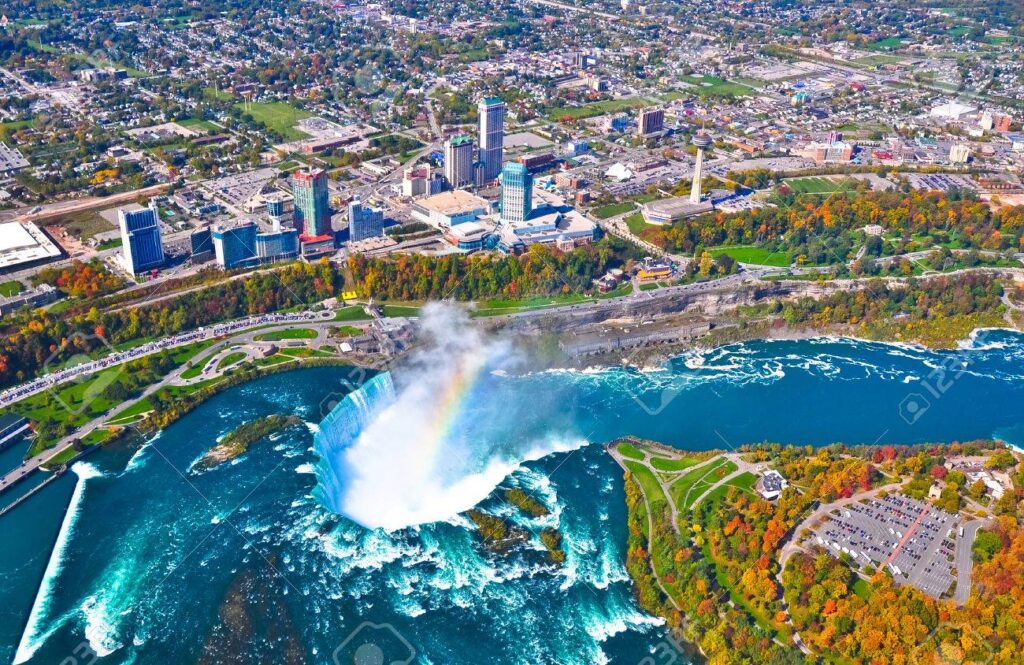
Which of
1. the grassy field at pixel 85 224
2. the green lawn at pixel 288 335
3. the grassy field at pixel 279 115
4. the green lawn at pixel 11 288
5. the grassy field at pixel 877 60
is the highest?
the grassy field at pixel 877 60

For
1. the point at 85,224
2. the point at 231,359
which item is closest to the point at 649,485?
the point at 231,359

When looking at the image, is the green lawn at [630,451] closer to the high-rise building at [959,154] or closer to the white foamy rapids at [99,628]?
the white foamy rapids at [99,628]

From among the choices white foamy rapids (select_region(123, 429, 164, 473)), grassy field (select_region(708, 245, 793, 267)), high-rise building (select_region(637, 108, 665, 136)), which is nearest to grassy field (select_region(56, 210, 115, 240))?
white foamy rapids (select_region(123, 429, 164, 473))

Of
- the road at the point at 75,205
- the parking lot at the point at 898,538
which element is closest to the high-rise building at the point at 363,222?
the road at the point at 75,205

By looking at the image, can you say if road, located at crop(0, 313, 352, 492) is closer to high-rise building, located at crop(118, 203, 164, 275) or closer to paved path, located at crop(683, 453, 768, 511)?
high-rise building, located at crop(118, 203, 164, 275)

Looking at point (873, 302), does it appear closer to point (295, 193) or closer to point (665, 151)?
point (665, 151)

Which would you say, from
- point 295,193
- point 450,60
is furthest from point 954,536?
point 450,60

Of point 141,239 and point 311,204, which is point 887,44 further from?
point 141,239
